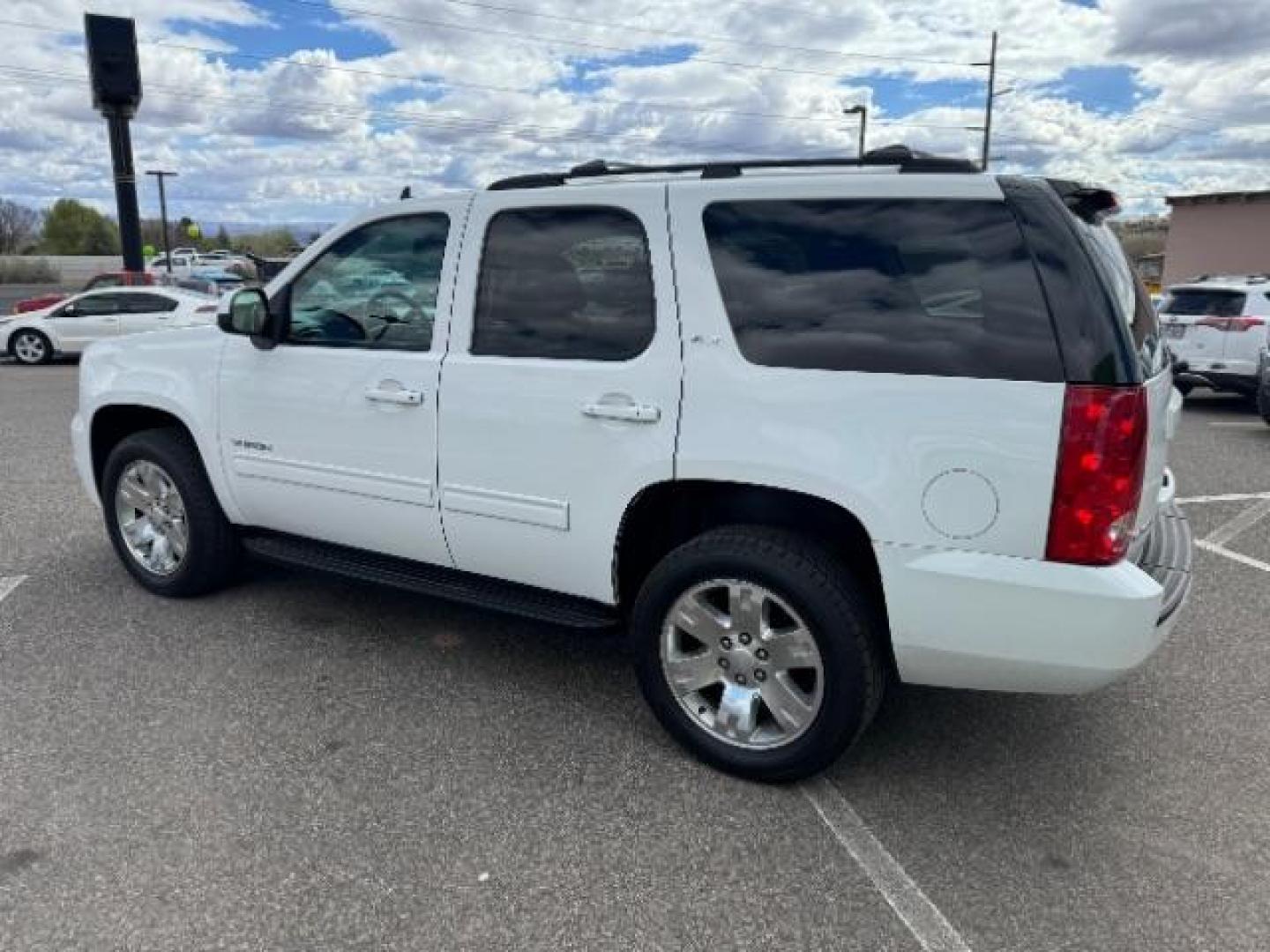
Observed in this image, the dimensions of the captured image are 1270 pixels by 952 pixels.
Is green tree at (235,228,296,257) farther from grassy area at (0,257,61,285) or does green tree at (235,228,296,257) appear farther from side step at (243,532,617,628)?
side step at (243,532,617,628)

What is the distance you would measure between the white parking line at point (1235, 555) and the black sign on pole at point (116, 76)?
65.6 ft

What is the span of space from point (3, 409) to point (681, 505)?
10681mm

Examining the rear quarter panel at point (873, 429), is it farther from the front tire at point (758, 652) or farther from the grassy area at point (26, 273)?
the grassy area at point (26, 273)

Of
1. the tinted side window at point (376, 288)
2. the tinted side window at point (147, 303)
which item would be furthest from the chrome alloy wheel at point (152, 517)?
the tinted side window at point (147, 303)

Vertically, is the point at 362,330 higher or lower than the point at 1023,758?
higher

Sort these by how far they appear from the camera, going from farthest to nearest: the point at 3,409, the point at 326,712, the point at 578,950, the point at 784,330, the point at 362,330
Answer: the point at 3,409 → the point at 362,330 → the point at 326,712 → the point at 784,330 → the point at 578,950

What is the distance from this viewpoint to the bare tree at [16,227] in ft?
277

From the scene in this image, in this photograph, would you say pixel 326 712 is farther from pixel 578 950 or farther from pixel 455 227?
pixel 455 227

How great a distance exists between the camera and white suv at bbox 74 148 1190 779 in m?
2.56

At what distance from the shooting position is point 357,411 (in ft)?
12.0

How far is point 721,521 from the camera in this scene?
323cm

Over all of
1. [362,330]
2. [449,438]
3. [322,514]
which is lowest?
[322,514]

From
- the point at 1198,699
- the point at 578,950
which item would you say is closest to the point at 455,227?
the point at 578,950

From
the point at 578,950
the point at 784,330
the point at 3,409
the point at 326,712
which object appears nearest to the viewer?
the point at 578,950
